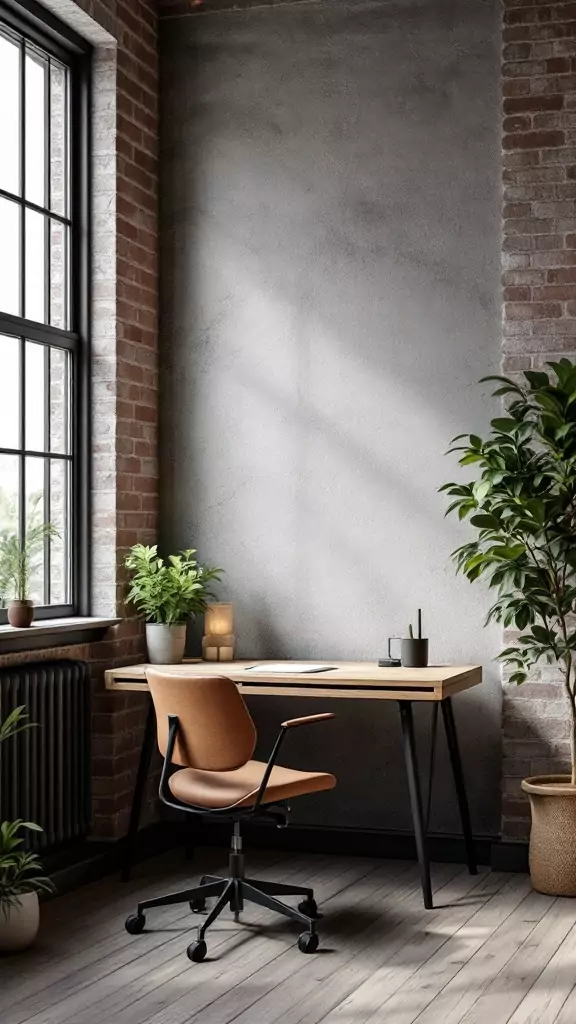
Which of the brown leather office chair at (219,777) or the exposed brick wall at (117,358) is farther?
the exposed brick wall at (117,358)

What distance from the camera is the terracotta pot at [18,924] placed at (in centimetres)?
389

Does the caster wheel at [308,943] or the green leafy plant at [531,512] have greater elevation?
the green leafy plant at [531,512]

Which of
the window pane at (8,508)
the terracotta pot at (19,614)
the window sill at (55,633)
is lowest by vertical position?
the window sill at (55,633)

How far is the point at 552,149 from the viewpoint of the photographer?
499 cm

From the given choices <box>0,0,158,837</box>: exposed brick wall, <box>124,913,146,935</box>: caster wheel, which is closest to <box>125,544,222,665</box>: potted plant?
<box>0,0,158,837</box>: exposed brick wall

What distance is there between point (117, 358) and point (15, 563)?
1088 millimetres

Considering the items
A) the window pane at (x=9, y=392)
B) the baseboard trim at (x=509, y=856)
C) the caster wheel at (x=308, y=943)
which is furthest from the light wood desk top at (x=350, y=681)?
the window pane at (x=9, y=392)

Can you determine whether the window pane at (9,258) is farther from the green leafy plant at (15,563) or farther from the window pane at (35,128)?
the green leafy plant at (15,563)

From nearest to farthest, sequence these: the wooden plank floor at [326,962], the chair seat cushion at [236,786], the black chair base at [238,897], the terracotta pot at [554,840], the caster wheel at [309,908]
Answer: the wooden plank floor at [326,962]
the chair seat cushion at [236,786]
the black chair base at [238,897]
the caster wheel at [309,908]
the terracotta pot at [554,840]

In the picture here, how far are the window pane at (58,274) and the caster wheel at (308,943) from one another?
263 cm

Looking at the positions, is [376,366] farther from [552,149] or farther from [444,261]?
[552,149]

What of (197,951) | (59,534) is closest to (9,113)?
(59,534)

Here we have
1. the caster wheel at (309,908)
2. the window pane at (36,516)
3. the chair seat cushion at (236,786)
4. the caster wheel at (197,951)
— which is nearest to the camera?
the caster wheel at (197,951)

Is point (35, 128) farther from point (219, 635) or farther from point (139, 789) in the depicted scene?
point (139, 789)
